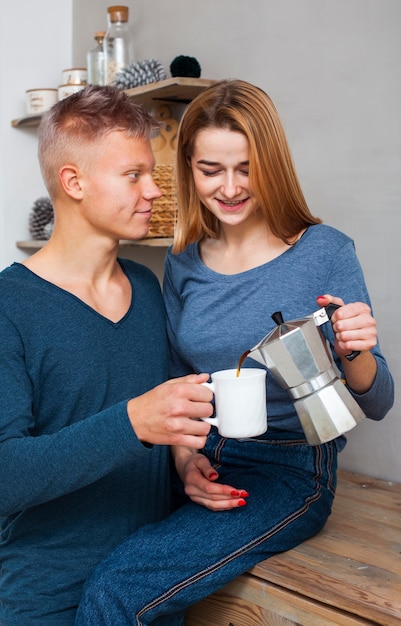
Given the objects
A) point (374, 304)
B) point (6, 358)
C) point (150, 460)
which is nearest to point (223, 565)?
point (150, 460)

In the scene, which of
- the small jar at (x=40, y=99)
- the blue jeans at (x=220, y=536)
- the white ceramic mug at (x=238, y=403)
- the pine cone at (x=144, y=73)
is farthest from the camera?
the small jar at (x=40, y=99)

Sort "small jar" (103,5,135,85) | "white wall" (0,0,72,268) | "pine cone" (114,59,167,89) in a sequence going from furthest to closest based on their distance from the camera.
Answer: "white wall" (0,0,72,268), "small jar" (103,5,135,85), "pine cone" (114,59,167,89)

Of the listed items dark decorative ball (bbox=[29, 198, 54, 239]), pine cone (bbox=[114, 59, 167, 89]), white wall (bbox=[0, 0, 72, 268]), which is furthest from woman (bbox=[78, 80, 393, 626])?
white wall (bbox=[0, 0, 72, 268])

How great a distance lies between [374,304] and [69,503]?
788 millimetres

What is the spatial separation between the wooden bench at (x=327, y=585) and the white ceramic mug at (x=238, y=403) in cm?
28

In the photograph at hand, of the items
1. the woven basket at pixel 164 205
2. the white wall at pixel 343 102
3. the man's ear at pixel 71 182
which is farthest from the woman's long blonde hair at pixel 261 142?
the woven basket at pixel 164 205

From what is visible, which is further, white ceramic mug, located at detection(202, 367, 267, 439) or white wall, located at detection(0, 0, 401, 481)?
white wall, located at detection(0, 0, 401, 481)

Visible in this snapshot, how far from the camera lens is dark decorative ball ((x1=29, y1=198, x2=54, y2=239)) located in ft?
8.25

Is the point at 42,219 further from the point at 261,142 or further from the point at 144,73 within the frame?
the point at 261,142

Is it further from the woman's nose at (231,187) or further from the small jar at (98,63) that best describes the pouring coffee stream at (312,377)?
the small jar at (98,63)

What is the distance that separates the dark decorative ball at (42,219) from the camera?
99.0 inches

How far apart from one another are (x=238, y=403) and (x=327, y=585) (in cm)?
33

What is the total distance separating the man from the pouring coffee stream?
10.6 inches

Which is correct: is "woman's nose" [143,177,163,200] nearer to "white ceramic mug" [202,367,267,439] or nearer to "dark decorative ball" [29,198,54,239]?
"white ceramic mug" [202,367,267,439]
